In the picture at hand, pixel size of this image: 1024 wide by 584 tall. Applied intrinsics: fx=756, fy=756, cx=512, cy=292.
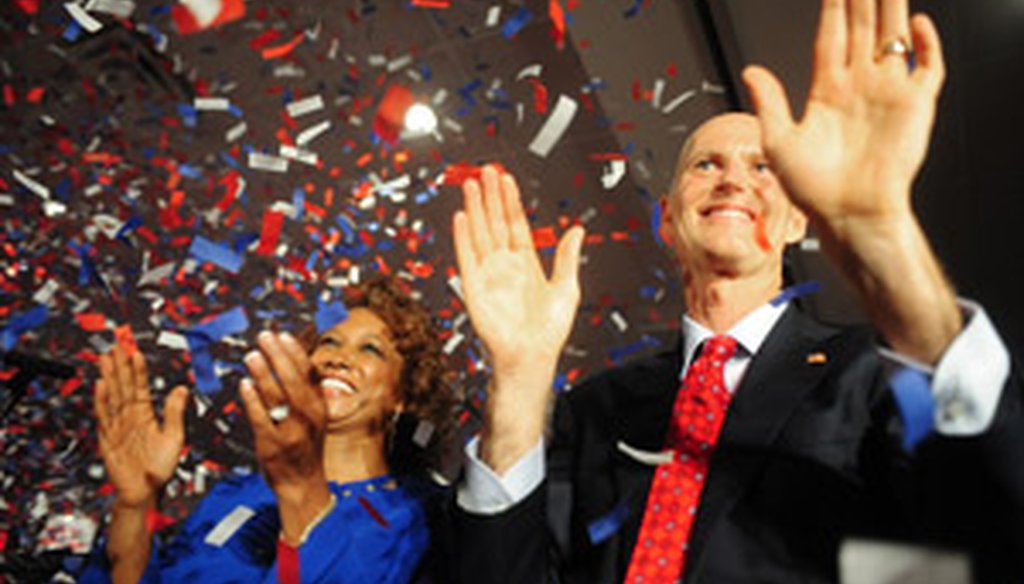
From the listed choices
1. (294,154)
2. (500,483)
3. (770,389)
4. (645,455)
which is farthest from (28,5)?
(770,389)

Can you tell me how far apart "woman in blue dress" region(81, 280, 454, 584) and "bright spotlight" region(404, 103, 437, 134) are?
166 centimetres

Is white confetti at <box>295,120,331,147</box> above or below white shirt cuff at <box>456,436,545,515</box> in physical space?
above

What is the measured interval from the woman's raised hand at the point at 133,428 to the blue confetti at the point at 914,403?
168cm

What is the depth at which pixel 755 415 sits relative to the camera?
1.30 metres

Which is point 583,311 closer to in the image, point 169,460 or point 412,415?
point 412,415

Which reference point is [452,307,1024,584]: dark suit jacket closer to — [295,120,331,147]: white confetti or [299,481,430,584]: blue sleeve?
[299,481,430,584]: blue sleeve

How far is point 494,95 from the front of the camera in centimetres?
375

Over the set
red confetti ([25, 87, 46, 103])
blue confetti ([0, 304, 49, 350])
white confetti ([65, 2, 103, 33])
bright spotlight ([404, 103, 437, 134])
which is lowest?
bright spotlight ([404, 103, 437, 134])

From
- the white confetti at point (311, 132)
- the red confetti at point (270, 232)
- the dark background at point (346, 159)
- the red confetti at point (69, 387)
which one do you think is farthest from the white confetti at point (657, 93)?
the red confetti at point (69, 387)

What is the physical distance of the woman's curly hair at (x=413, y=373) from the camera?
2.31 m

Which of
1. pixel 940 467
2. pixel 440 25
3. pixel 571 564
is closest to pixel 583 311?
pixel 440 25

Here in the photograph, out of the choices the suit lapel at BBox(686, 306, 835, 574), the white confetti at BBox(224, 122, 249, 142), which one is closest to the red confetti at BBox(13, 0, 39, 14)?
the white confetti at BBox(224, 122, 249, 142)

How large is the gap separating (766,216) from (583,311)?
12.0ft

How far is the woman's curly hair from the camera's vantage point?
2.31 metres
